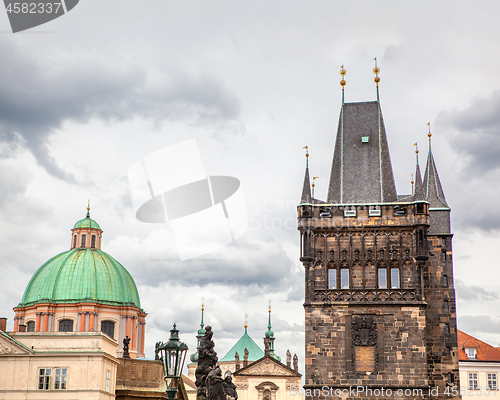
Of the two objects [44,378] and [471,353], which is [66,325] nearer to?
[44,378]

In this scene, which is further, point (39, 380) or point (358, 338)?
point (358, 338)

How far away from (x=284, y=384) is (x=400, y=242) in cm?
4359

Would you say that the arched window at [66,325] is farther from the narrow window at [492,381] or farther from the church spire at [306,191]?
the narrow window at [492,381]

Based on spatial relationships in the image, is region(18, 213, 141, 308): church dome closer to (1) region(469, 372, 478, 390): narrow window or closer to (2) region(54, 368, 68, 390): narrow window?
(2) region(54, 368, 68, 390): narrow window

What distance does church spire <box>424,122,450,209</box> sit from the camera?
5481 cm

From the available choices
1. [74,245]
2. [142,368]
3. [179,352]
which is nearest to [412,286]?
[142,368]

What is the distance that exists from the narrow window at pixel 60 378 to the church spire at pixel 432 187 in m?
30.0

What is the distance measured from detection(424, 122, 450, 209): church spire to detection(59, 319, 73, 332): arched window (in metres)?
35.3

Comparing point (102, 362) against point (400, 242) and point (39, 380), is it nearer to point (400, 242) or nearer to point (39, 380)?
point (39, 380)

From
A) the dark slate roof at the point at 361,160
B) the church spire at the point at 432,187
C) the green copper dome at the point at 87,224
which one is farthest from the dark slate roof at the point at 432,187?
the green copper dome at the point at 87,224

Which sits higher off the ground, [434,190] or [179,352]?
[434,190]

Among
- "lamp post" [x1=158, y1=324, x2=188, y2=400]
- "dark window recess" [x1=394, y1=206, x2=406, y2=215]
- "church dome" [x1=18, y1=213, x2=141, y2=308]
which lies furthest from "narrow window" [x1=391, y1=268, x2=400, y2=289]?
"lamp post" [x1=158, y1=324, x2=188, y2=400]

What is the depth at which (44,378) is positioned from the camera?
4172 cm

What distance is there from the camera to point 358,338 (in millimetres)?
47594
